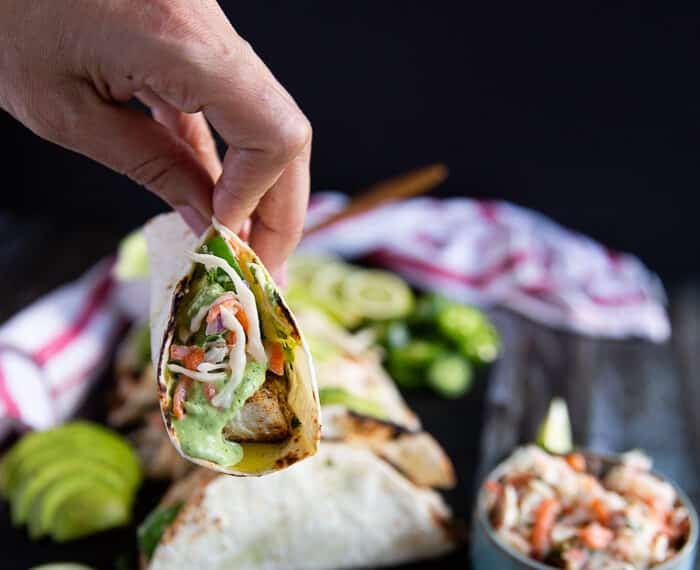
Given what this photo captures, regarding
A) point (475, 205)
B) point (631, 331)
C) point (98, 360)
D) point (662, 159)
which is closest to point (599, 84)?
point (662, 159)

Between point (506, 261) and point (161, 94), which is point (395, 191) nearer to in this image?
point (506, 261)

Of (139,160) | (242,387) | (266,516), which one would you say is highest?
(139,160)

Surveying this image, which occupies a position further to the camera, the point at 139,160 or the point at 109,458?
the point at 109,458

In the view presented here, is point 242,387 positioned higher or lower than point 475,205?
higher

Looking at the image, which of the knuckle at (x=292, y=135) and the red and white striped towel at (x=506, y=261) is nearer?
the knuckle at (x=292, y=135)

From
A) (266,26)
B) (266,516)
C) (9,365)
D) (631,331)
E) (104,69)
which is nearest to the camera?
(104,69)

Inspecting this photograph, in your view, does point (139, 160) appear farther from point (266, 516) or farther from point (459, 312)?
point (459, 312)

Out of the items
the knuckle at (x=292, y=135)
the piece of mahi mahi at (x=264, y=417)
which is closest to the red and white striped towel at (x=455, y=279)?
the piece of mahi mahi at (x=264, y=417)

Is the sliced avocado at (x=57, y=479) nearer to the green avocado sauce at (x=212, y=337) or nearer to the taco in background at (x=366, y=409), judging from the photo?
the taco in background at (x=366, y=409)
